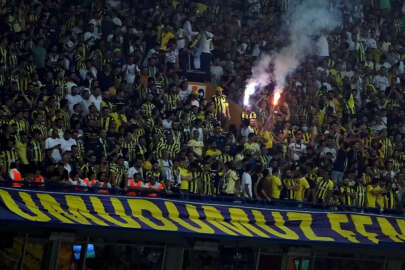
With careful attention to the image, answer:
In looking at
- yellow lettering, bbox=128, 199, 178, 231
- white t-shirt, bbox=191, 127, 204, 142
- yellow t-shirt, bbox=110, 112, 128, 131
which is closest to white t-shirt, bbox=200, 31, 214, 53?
white t-shirt, bbox=191, 127, 204, 142

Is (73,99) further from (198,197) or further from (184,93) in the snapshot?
(198,197)

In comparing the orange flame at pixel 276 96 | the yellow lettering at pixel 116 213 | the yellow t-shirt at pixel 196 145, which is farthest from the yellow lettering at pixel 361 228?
the orange flame at pixel 276 96

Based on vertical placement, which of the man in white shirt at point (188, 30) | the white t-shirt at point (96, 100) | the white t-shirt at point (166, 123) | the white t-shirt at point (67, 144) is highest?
the man in white shirt at point (188, 30)

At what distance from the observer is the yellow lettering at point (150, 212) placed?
604 inches

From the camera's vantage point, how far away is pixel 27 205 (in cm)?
1441

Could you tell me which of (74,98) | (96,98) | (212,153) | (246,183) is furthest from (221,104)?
(74,98)

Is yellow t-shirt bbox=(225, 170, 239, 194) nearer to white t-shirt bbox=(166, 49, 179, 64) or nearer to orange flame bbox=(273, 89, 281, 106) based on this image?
orange flame bbox=(273, 89, 281, 106)

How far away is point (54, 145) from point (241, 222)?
3.73 m

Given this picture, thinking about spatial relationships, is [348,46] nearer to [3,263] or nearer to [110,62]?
[110,62]

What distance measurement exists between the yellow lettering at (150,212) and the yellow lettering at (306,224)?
251cm

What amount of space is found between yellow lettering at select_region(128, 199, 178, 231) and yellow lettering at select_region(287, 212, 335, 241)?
8.25 ft

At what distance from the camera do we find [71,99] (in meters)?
17.8

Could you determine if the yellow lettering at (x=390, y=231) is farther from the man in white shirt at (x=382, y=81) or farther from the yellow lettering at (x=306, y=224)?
the man in white shirt at (x=382, y=81)

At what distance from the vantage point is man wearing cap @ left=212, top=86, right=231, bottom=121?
20.0m
